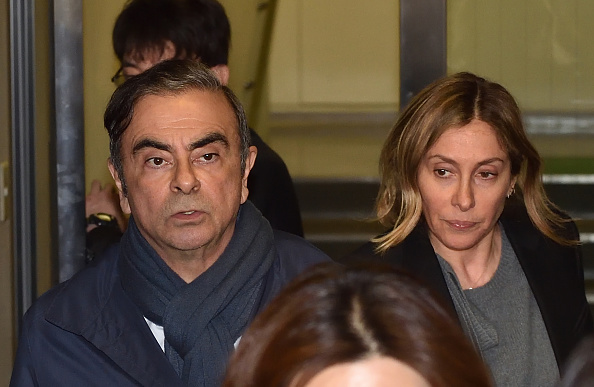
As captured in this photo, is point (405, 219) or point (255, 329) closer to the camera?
point (255, 329)

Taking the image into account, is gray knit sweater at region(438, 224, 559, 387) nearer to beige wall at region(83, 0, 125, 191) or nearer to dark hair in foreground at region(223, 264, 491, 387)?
dark hair in foreground at region(223, 264, 491, 387)

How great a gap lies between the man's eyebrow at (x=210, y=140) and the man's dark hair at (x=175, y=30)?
0.85m

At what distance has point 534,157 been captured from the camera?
2.64 metres

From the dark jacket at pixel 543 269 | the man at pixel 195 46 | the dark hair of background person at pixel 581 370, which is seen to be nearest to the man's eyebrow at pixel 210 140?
the dark jacket at pixel 543 269

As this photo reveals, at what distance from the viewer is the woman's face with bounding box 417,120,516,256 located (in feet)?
8.06

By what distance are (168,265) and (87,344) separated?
23 cm

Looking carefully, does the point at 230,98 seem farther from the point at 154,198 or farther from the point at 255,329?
the point at 255,329

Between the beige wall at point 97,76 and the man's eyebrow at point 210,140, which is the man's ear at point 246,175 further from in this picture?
the beige wall at point 97,76

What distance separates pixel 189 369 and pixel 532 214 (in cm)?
107

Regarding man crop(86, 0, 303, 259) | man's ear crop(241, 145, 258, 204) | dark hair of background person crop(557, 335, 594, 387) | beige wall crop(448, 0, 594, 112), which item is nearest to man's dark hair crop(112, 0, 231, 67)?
man crop(86, 0, 303, 259)

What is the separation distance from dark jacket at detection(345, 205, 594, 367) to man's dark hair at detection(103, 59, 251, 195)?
46cm

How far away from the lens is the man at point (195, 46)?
296 centimetres

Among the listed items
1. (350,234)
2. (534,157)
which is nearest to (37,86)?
(534,157)

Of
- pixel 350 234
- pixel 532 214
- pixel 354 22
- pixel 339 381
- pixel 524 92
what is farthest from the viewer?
pixel 350 234
